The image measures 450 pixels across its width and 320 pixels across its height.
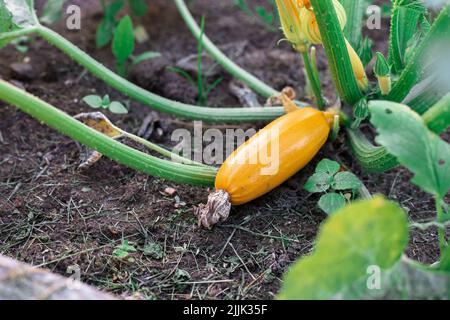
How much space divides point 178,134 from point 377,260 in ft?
4.19

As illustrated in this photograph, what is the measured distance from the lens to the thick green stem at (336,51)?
6.33ft

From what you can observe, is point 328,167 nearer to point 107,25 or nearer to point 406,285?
point 406,285

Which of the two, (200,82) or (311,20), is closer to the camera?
(311,20)

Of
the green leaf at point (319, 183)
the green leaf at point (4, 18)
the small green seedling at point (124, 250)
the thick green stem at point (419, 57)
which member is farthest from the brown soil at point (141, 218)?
the green leaf at point (4, 18)

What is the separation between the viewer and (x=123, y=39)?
263cm

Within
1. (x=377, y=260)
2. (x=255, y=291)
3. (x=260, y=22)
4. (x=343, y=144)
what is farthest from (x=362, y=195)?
(x=260, y=22)

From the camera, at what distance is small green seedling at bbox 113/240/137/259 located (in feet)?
6.20

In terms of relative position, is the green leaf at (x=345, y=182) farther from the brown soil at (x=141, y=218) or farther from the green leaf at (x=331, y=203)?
the brown soil at (x=141, y=218)

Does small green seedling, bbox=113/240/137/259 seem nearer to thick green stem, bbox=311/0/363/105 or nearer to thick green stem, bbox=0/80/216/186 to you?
thick green stem, bbox=0/80/216/186

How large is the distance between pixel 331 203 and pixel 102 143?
75 centimetres

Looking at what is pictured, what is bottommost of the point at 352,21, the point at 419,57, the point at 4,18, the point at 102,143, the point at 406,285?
the point at 102,143

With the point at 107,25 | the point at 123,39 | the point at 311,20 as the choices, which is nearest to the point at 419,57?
the point at 311,20

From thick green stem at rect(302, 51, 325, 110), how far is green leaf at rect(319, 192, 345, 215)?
21.1 inches

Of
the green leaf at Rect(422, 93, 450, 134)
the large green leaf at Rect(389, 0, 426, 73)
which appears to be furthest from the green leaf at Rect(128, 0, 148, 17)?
the green leaf at Rect(422, 93, 450, 134)
